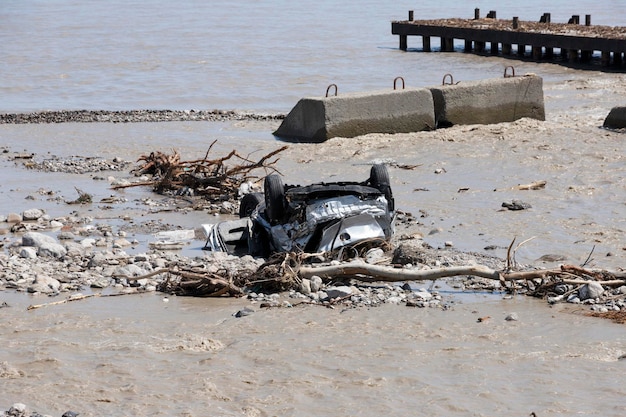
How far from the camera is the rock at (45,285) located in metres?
8.03

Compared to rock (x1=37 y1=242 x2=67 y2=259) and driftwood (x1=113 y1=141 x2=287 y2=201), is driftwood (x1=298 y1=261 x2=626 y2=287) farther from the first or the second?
driftwood (x1=113 y1=141 x2=287 y2=201)

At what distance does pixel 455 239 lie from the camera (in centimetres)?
987

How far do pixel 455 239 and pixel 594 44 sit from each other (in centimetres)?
2133

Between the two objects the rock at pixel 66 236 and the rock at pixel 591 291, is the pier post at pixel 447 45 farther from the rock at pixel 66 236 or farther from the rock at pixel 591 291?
the rock at pixel 591 291

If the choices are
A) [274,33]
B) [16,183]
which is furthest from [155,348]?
[274,33]

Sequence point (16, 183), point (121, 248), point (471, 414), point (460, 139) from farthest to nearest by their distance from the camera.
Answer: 1. point (460, 139)
2. point (16, 183)
3. point (121, 248)
4. point (471, 414)

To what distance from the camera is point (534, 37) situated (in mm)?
31688

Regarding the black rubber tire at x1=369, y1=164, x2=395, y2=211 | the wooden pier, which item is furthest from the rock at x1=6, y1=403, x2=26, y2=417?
the wooden pier

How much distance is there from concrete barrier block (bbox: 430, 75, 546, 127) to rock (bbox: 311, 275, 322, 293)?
31.1 feet

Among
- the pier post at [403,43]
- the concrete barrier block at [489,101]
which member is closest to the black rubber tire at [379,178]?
the concrete barrier block at [489,101]

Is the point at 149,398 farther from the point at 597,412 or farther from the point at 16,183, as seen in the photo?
the point at 16,183

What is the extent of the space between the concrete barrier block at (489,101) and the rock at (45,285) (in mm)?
10073

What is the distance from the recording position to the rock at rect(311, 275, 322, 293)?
792 centimetres

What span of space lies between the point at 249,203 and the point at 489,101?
7987 millimetres
